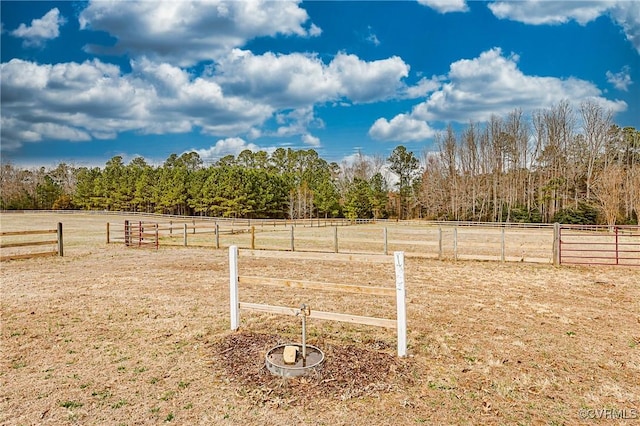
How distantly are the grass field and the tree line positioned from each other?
33.2m

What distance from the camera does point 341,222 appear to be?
170 ft

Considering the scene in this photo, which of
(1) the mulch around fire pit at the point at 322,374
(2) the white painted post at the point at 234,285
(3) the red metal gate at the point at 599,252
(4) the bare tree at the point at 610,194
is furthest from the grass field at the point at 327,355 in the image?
(4) the bare tree at the point at 610,194

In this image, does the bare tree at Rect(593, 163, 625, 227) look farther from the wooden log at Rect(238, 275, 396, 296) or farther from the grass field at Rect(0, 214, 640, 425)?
the wooden log at Rect(238, 275, 396, 296)

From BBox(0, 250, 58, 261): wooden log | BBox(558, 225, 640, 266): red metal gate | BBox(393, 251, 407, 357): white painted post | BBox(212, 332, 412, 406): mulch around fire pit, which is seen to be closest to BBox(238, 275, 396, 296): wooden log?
BBox(393, 251, 407, 357): white painted post

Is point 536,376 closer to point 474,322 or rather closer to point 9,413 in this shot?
point 474,322

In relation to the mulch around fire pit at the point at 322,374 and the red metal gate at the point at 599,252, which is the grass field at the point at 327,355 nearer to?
the mulch around fire pit at the point at 322,374

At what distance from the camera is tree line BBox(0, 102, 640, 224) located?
Answer: 45.7 meters

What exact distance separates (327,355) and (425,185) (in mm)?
57188

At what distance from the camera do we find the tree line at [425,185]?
150ft

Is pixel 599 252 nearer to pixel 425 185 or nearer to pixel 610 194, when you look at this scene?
pixel 610 194

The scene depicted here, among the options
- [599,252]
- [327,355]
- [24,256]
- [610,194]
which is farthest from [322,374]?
[610,194]

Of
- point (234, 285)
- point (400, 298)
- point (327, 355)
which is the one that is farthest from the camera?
point (234, 285)

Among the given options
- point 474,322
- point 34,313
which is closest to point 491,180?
point 474,322

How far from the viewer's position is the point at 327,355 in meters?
5.11
